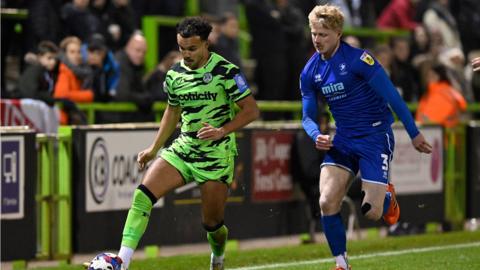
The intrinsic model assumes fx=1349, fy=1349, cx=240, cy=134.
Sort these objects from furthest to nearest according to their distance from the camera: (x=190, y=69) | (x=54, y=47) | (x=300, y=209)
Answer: (x=300, y=209) → (x=54, y=47) → (x=190, y=69)

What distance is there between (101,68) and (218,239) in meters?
5.36

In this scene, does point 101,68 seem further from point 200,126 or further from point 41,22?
point 200,126

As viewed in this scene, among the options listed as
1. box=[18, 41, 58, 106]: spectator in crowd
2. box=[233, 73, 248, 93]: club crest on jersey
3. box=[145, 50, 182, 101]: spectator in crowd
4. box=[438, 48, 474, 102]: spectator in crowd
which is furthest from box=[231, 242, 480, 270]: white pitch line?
box=[438, 48, 474, 102]: spectator in crowd

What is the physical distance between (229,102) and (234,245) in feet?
17.2

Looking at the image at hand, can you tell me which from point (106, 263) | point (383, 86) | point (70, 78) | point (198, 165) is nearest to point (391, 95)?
point (383, 86)

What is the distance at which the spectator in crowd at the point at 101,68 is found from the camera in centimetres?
1593

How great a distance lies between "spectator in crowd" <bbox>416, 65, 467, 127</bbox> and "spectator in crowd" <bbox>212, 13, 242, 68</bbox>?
275cm

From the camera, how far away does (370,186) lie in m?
11.2

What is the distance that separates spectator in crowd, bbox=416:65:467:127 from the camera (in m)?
18.9

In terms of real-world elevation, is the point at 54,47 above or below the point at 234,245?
above

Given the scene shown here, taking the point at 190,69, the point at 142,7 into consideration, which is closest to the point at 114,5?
the point at 142,7

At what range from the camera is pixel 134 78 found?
645 inches

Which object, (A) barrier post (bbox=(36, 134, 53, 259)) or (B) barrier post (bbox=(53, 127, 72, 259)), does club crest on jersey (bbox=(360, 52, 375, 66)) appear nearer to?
(B) barrier post (bbox=(53, 127, 72, 259))

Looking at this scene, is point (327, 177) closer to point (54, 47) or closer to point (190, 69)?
point (190, 69)
